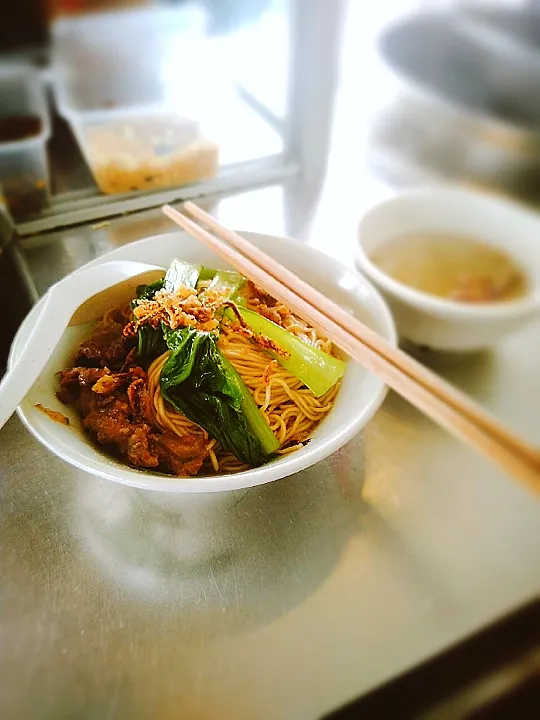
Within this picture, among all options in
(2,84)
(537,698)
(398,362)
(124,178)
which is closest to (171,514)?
(398,362)

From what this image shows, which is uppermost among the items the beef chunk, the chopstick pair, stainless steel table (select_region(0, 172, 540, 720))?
the chopstick pair

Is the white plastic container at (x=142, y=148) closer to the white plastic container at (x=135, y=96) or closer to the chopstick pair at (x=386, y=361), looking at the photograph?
the white plastic container at (x=135, y=96)

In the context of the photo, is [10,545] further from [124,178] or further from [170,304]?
[124,178]

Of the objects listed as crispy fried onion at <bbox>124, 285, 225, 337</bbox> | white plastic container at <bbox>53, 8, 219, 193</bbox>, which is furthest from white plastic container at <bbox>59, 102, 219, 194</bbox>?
crispy fried onion at <bbox>124, 285, 225, 337</bbox>

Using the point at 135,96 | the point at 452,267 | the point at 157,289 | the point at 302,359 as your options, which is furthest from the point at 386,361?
the point at 135,96

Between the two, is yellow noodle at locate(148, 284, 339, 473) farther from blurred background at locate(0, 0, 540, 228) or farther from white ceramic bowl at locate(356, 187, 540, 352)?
blurred background at locate(0, 0, 540, 228)

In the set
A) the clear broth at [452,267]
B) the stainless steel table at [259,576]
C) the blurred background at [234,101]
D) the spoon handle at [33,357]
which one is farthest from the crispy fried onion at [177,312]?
the blurred background at [234,101]
